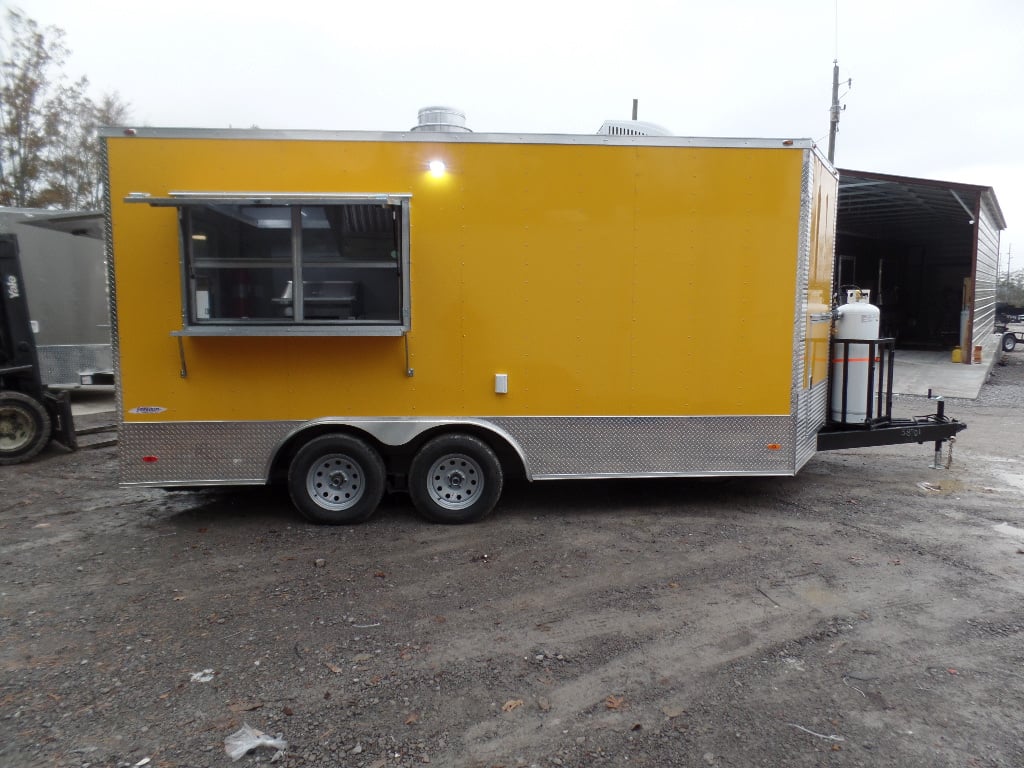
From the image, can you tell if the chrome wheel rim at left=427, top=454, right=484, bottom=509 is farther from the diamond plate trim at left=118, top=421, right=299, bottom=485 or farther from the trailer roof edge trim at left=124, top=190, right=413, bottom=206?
the trailer roof edge trim at left=124, top=190, right=413, bottom=206

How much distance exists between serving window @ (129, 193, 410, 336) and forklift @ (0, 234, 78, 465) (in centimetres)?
477

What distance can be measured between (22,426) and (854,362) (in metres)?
9.64

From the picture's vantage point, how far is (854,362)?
707cm

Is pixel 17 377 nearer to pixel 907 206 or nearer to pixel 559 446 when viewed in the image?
pixel 559 446

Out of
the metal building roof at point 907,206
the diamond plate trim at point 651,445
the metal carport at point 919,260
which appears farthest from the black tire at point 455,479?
the metal carport at point 919,260

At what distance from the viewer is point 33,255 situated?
11062 millimetres

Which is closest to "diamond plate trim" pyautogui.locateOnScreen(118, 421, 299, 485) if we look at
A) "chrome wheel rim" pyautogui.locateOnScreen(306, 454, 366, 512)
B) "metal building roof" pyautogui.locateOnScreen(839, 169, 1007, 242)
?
"chrome wheel rim" pyautogui.locateOnScreen(306, 454, 366, 512)

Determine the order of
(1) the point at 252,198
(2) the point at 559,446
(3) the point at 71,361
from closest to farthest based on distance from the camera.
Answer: (1) the point at 252,198 < (2) the point at 559,446 < (3) the point at 71,361

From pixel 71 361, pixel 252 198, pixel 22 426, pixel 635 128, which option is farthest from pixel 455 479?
pixel 71 361

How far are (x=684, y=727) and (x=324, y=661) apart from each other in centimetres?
184

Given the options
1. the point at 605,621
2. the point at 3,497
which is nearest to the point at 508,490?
the point at 605,621

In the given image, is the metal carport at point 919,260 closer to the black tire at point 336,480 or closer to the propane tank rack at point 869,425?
the propane tank rack at point 869,425

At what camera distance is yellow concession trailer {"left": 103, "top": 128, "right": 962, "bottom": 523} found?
17.9ft

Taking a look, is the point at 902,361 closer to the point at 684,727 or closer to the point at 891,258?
the point at 891,258
